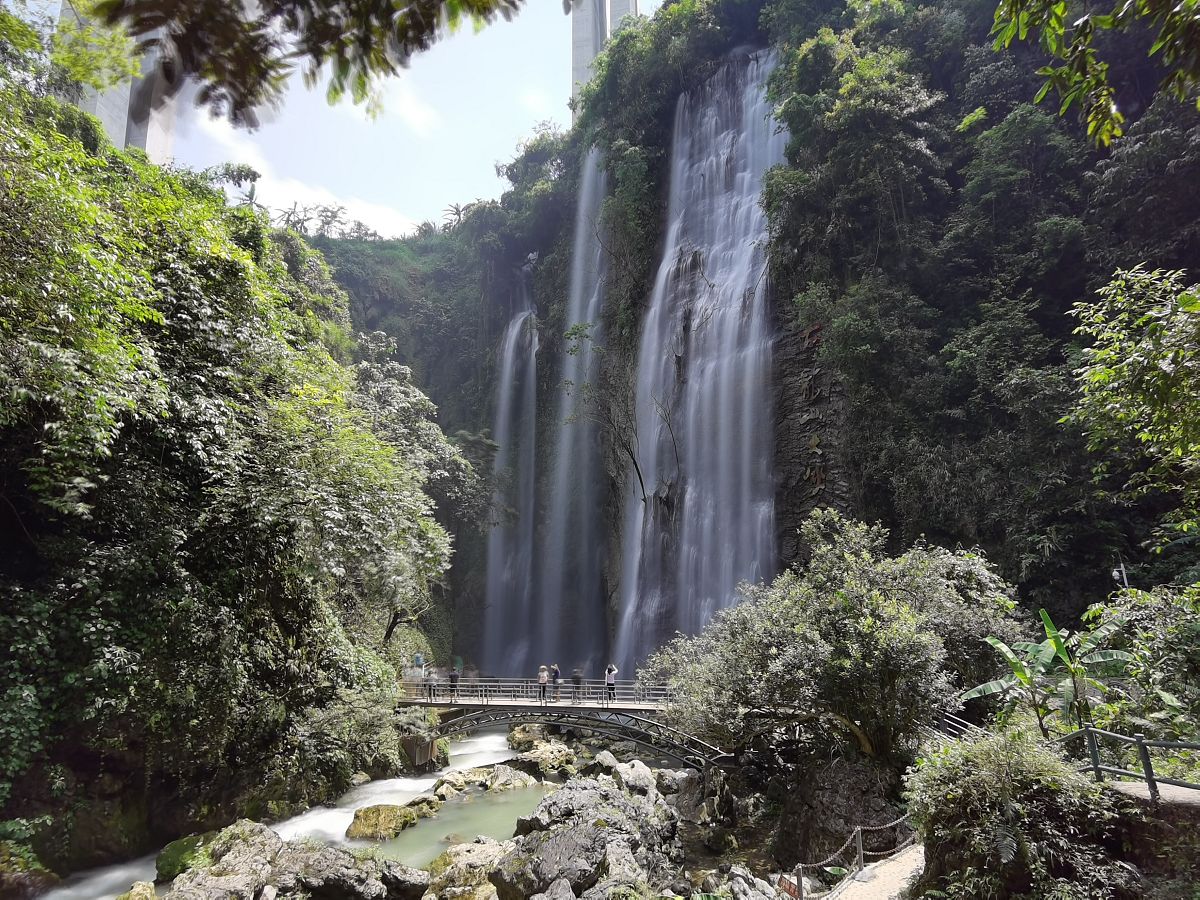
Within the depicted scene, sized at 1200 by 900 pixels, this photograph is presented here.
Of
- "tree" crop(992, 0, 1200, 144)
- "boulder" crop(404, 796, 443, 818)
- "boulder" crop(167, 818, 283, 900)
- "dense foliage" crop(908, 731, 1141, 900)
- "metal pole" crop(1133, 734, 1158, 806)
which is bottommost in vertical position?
"boulder" crop(404, 796, 443, 818)

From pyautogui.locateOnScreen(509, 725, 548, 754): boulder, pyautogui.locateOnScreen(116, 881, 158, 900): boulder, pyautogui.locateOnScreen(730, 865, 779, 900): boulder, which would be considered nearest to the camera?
pyautogui.locateOnScreen(730, 865, 779, 900): boulder

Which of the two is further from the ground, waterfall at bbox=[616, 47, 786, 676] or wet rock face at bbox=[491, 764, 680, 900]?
waterfall at bbox=[616, 47, 786, 676]

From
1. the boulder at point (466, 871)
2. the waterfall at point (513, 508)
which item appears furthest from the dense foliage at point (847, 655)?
the waterfall at point (513, 508)

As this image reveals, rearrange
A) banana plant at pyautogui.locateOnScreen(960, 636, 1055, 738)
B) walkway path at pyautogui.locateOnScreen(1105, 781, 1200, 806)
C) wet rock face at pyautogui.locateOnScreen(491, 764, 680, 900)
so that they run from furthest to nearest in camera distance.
→ 1. banana plant at pyautogui.locateOnScreen(960, 636, 1055, 738)
2. wet rock face at pyautogui.locateOnScreen(491, 764, 680, 900)
3. walkway path at pyautogui.locateOnScreen(1105, 781, 1200, 806)

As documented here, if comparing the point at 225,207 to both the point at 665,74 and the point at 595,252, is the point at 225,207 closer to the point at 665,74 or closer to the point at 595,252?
the point at 595,252

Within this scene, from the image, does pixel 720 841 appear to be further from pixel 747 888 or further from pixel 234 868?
pixel 234 868

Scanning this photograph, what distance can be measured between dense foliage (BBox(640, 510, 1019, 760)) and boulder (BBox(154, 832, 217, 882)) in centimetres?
773

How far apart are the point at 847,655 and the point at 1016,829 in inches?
168

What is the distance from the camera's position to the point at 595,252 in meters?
32.2

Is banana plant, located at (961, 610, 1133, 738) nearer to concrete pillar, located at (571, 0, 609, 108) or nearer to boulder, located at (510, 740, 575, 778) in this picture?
concrete pillar, located at (571, 0, 609, 108)

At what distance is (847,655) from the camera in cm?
901

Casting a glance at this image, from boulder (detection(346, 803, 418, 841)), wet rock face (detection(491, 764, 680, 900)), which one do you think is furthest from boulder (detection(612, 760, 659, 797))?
boulder (detection(346, 803, 418, 841))

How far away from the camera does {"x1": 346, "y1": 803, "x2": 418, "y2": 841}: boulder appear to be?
10.8 m

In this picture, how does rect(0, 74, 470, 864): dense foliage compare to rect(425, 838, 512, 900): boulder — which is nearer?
rect(0, 74, 470, 864): dense foliage
